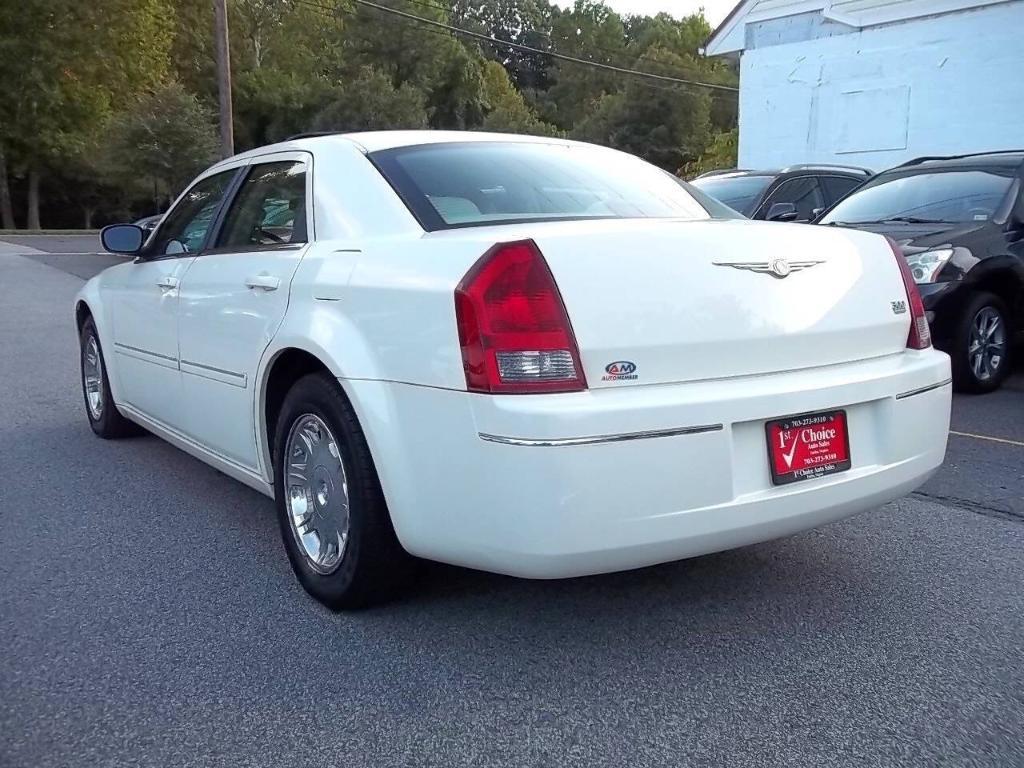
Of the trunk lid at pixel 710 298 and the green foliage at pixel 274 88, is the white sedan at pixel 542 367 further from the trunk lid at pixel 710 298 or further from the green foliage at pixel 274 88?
the green foliage at pixel 274 88

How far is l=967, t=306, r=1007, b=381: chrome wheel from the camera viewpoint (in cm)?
700

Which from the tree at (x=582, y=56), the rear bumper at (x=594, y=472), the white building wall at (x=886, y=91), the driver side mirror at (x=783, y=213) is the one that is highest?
the tree at (x=582, y=56)

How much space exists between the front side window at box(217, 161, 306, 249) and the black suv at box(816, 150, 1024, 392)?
14.7ft

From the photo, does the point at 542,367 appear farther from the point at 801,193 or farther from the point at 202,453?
the point at 801,193

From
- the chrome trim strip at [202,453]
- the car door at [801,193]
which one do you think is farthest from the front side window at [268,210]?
the car door at [801,193]

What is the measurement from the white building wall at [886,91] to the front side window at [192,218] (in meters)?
14.6

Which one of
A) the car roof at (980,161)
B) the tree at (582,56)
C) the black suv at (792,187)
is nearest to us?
the car roof at (980,161)

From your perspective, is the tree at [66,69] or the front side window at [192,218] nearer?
the front side window at [192,218]

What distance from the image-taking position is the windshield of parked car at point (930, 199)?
764 cm

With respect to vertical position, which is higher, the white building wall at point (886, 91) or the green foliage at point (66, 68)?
the green foliage at point (66, 68)

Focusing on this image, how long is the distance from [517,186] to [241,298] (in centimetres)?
110

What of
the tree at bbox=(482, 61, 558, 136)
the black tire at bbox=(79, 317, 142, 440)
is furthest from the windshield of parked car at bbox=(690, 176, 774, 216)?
the tree at bbox=(482, 61, 558, 136)

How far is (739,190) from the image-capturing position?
35.8 feet

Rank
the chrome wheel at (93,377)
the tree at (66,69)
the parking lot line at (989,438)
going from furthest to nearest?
the tree at (66,69)
the chrome wheel at (93,377)
the parking lot line at (989,438)
